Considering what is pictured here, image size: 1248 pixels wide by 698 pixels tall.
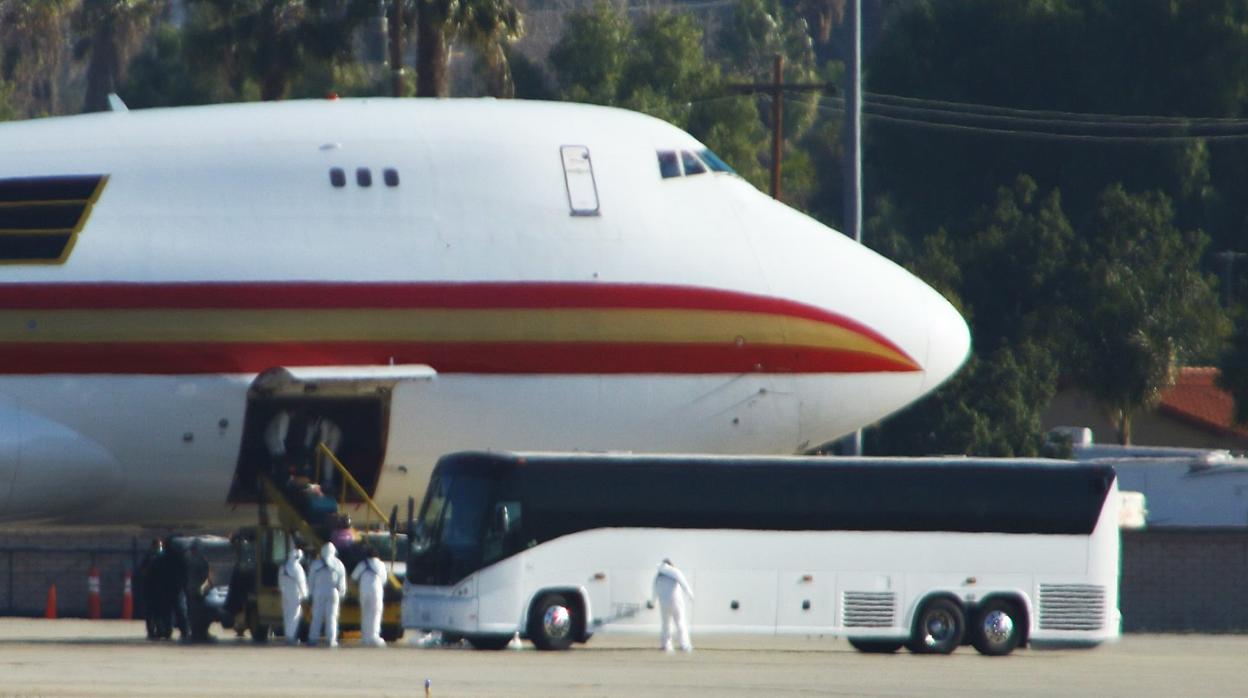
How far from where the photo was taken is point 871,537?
29625 mm

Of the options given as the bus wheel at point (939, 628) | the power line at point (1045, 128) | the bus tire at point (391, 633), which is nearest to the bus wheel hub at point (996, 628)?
the bus wheel at point (939, 628)

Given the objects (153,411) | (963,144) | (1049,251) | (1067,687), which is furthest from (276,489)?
(963,144)

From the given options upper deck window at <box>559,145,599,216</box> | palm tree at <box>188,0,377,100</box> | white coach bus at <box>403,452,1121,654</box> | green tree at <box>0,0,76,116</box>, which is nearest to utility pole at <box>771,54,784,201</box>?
palm tree at <box>188,0,377,100</box>

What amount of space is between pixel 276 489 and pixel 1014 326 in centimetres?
4365

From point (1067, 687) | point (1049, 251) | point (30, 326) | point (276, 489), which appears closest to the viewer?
point (1067, 687)

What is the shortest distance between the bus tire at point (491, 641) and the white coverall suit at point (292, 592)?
7.72ft

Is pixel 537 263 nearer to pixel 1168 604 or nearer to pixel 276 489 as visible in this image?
pixel 276 489

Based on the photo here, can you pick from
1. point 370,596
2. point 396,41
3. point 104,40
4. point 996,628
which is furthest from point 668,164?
point 104,40

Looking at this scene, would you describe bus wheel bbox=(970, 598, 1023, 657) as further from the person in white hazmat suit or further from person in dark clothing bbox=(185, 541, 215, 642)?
person in dark clothing bbox=(185, 541, 215, 642)

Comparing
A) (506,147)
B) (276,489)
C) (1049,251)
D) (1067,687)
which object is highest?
(1049,251)

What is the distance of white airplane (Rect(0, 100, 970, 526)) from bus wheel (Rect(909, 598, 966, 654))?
11.8 ft

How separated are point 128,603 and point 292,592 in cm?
1031

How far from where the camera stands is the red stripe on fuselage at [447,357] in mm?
28672

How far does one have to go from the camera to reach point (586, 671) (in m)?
25.2
